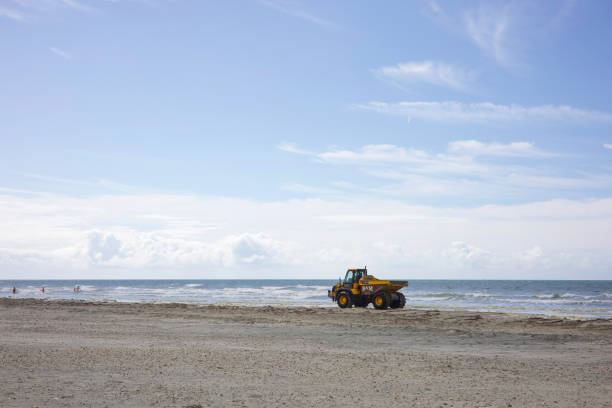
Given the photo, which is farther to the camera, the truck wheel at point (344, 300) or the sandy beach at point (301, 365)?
the truck wheel at point (344, 300)

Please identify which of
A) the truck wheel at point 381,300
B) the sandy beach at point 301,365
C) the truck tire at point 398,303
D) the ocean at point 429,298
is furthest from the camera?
the ocean at point 429,298

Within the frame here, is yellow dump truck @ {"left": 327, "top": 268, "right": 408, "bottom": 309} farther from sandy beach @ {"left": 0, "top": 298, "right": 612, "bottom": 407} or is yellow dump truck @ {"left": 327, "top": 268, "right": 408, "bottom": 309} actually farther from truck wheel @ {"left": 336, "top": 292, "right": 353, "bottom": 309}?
sandy beach @ {"left": 0, "top": 298, "right": 612, "bottom": 407}

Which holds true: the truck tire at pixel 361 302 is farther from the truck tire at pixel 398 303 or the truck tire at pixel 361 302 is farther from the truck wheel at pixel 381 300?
the truck tire at pixel 398 303

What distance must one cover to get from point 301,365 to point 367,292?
19.8m

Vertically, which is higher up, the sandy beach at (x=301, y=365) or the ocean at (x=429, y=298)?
the sandy beach at (x=301, y=365)

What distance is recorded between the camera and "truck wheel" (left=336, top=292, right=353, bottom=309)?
30797 millimetres

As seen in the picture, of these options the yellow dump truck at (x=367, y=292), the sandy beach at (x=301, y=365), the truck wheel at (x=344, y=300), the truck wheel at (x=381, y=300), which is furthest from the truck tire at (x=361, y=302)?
the sandy beach at (x=301, y=365)

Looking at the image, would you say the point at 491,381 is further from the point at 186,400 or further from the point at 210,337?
the point at 210,337

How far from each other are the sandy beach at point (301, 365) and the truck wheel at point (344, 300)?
10.0 meters

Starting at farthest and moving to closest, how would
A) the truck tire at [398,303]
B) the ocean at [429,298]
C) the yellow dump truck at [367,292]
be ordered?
the ocean at [429,298] → the truck tire at [398,303] → the yellow dump truck at [367,292]

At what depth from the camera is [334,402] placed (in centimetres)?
806

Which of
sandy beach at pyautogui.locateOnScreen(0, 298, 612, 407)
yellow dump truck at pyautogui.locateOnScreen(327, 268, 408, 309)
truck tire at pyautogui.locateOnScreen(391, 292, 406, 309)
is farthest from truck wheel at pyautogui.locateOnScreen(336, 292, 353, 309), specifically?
sandy beach at pyautogui.locateOnScreen(0, 298, 612, 407)

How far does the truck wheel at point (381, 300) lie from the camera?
1168 inches

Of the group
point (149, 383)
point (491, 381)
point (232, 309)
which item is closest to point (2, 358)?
point (149, 383)
